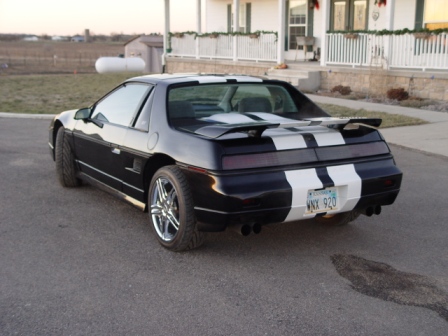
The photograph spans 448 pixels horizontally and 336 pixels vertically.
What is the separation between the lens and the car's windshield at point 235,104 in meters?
5.83

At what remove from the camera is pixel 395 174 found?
18.1ft

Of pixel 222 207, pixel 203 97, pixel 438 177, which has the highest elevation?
pixel 203 97

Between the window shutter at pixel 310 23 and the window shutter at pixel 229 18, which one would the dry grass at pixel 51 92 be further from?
the window shutter at pixel 310 23

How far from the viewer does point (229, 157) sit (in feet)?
16.0

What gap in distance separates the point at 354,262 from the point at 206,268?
124cm

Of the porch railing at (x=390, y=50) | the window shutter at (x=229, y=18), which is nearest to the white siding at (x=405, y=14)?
the porch railing at (x=390, y=50)

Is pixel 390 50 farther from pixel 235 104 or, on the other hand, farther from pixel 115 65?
pixel 115 65

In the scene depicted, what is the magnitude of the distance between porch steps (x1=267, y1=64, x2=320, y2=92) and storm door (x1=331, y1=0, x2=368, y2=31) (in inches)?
113

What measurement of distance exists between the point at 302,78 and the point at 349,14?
13.7ft

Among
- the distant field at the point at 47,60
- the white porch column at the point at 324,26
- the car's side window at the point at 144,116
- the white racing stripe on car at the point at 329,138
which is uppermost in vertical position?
the white porch column at the point at 324,26

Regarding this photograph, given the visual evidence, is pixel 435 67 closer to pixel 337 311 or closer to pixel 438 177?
pixel 438 177

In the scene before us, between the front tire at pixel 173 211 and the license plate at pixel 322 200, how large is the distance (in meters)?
0.95

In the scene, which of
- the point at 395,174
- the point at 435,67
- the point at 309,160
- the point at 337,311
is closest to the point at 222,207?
the point at 309,160

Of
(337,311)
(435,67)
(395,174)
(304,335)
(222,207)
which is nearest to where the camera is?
(304,335)
